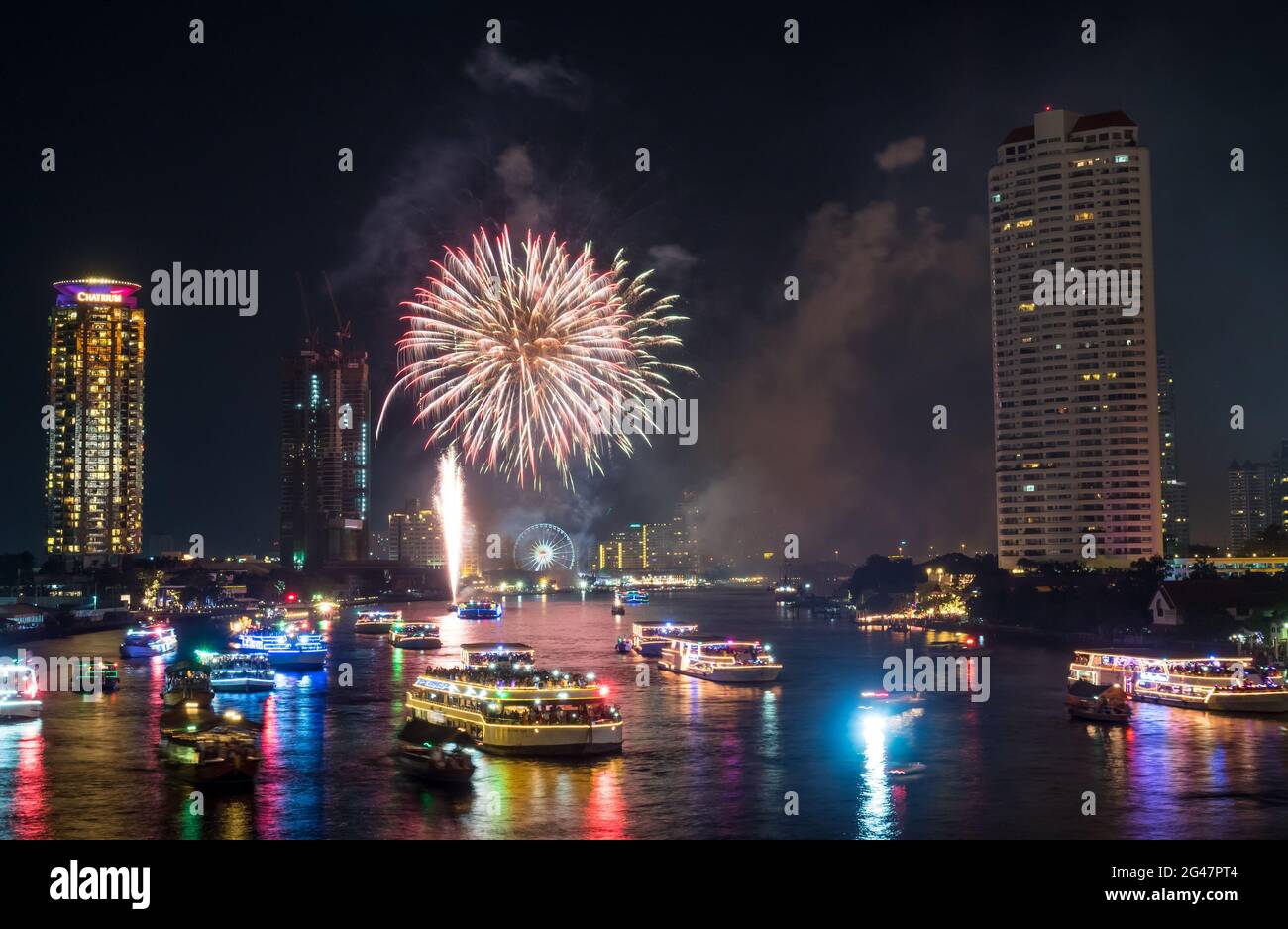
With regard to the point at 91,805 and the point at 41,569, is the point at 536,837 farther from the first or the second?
the point at 41,569

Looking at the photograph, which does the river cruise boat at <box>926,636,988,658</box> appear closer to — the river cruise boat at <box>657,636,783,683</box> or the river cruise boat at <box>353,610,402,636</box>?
the river cruise boat at <box>657,636,783,683</box>

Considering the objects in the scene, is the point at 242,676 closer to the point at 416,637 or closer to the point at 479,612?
the point at 416,637

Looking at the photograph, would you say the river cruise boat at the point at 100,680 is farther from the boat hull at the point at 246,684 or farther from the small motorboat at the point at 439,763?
the small motorboat at the point at 439,763

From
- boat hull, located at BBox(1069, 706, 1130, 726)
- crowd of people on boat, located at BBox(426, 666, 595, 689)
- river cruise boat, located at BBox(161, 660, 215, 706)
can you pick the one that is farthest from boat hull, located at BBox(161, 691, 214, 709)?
boat hull, located at BBox(1069, 706, 1130, 726)

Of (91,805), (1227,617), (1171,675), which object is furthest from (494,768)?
(1227,617)

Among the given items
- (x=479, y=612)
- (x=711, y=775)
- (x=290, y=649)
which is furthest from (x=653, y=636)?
(x=479, y=612)
